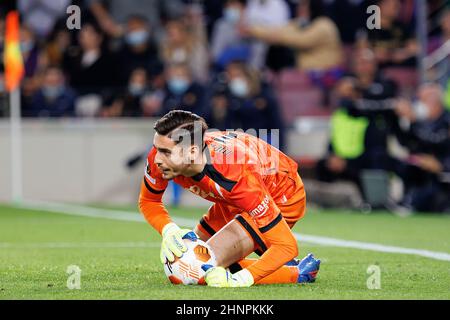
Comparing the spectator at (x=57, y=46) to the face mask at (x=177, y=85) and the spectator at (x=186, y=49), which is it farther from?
the face mask at (x=177, y=85)

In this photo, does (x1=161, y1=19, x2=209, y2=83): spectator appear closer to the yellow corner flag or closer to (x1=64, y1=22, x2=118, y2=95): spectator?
(x1=64, y1=22, x2=118, y2=95): spectator

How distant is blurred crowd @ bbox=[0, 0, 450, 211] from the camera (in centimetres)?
1806

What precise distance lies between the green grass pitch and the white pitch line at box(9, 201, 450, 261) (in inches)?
9.8

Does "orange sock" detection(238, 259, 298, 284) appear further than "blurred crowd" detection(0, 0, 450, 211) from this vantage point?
No

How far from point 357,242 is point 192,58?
9.39m

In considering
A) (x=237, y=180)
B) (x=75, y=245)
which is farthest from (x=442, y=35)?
(x=237, y=180)

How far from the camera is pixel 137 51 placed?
20766mm

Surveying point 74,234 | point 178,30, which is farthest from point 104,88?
point 74,234

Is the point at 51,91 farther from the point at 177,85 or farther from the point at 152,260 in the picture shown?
the point at 152,260

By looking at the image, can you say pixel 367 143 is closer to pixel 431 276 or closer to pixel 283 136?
pixel 283 136

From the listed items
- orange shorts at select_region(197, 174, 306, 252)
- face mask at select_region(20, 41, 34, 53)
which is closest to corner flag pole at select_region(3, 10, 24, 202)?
face mask at select_region(20, 41, 34, 53)

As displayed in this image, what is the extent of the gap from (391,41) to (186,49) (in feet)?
12.4

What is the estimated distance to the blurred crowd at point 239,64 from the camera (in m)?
18.1

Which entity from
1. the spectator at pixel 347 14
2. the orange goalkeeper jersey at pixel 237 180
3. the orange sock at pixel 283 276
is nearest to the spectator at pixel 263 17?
the spectator at pixel 347 14
